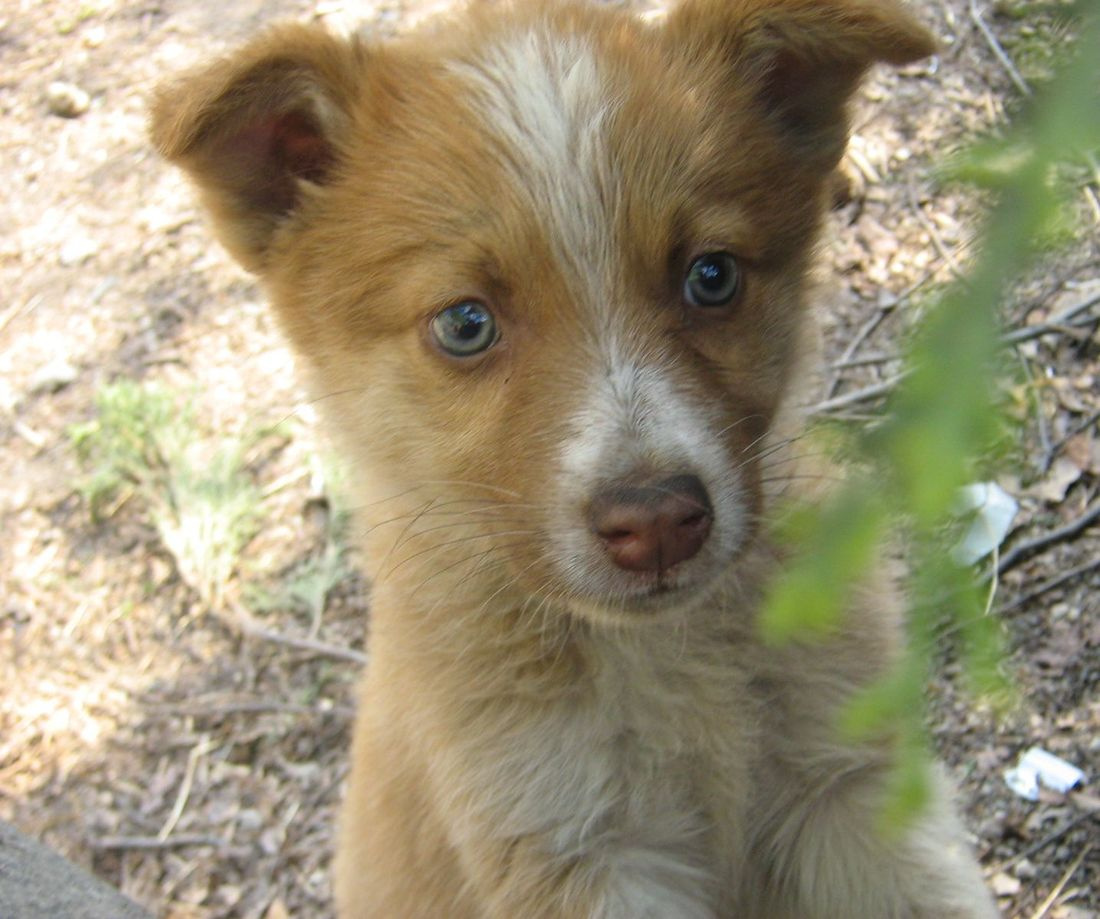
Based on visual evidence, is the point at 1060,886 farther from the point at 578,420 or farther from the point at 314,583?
the point at 314,583

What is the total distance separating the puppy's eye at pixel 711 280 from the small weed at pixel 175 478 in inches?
113

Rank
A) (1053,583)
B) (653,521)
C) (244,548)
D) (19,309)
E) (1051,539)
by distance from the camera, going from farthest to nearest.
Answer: (19,309)
(244,548)
(1051,539)
(1053,583)
(653,521)

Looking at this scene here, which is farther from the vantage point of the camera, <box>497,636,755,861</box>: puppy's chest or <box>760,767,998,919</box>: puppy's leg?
<box>760,767,998,919</box>: puppy's leg

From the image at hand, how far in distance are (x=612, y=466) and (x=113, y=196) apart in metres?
4.60

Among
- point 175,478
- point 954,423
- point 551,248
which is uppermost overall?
point 954,423

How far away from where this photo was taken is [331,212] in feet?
9.36

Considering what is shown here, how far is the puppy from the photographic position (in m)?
2.47

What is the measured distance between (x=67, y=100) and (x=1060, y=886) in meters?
5.64

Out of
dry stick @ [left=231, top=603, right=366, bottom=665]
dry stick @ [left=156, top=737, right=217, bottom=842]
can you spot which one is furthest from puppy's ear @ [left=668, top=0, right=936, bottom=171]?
dry stick @ [left=156, top=737, right=217, bottom=842]

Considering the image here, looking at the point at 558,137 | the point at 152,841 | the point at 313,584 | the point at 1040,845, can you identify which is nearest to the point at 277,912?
the point at 152,841

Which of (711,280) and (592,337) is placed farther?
(711,280)

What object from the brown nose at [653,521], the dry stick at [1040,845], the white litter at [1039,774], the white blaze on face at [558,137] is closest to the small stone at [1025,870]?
the dry stick at [1040,845]

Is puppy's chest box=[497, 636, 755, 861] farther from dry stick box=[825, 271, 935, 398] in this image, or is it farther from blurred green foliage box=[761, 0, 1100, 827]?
dry stick box=[825, 271, 935, 398]

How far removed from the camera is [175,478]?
508cm
